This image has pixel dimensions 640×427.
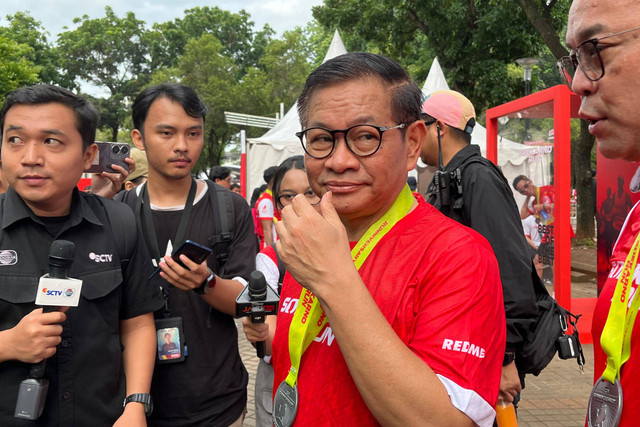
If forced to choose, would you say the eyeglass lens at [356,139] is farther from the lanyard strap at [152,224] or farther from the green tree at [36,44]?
the green tree at [36,44]

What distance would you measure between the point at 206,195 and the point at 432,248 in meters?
1.63

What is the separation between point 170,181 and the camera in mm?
2711

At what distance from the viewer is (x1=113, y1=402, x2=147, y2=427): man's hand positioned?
1953 mm

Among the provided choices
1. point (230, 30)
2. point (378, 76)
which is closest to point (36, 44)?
point (230, 30)

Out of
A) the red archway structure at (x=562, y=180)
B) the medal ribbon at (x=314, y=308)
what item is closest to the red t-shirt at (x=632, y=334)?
the medal ribbon at (x=314, y=308)

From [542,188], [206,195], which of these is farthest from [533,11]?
[206,195]

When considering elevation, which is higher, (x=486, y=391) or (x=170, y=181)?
(x=170, y=181)

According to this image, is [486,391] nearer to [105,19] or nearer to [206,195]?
[206,195]

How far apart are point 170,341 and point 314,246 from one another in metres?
1.39

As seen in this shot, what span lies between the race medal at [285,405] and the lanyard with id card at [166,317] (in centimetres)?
95

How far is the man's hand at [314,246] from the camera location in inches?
48.9

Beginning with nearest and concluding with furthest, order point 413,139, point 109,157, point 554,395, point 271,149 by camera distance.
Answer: point 413,139 < point 109,157 < point 554,395 < point 271,149

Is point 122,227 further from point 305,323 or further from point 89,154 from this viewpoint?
point 305,323

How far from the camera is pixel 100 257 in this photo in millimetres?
2066
